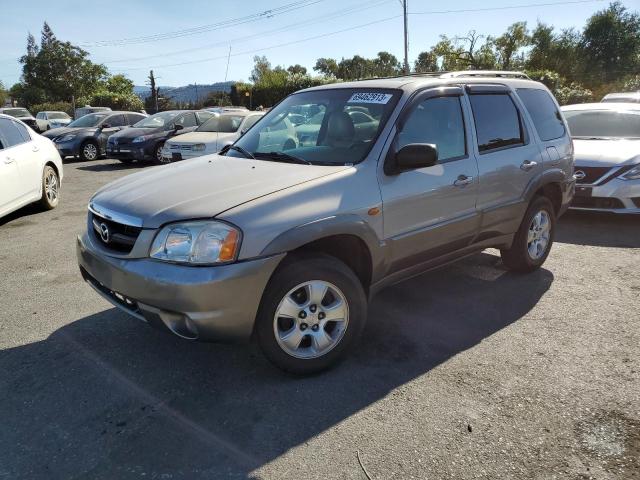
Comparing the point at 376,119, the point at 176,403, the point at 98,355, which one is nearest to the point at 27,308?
the point at 98,355

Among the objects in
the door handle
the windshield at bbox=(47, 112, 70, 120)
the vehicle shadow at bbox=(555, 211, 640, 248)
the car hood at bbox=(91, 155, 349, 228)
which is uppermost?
the windshield at bbox=(47, 112, 70, 120)

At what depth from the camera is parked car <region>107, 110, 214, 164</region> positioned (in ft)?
Answer: 44.8

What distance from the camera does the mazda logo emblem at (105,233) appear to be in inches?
125

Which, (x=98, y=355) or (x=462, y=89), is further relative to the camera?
(x=462, y=89)

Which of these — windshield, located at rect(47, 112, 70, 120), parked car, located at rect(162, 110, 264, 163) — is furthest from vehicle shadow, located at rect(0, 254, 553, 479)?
windshield, located at rect(47, 112, 70, 120)

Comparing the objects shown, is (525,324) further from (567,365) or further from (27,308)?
(27,308)

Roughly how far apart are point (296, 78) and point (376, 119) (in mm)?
39942

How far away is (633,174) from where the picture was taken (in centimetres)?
659

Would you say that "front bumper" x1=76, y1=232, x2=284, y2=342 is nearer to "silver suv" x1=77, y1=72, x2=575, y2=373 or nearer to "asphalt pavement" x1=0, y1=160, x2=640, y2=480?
"silver suv" x1=77, y1=72, x2=575, y2=373

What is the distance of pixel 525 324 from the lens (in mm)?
3906

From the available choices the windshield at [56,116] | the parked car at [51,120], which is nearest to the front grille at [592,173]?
the parked car at [51,120]

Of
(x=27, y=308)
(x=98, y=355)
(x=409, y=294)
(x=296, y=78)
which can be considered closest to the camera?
(x=98, y=355)

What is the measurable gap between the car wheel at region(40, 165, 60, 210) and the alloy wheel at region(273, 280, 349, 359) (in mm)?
6443

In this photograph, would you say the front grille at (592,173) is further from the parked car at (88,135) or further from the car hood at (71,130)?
the car hood at (71,130)
